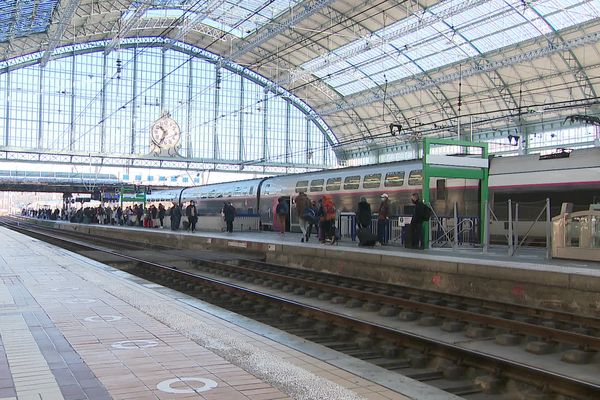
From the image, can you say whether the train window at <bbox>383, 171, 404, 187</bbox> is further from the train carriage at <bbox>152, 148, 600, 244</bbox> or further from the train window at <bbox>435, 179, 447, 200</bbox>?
the train window at <bbox>435, 179, 447, 200</bbox>

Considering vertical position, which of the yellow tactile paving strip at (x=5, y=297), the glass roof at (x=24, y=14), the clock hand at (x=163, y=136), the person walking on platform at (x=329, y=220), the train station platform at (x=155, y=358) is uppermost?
the glass roof at (x=24, y=14)

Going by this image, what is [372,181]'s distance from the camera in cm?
2542

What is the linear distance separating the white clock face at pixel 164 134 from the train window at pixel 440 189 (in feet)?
87.9

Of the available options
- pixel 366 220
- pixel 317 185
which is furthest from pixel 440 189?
pixel 317 185

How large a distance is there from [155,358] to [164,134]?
3965 centimetres

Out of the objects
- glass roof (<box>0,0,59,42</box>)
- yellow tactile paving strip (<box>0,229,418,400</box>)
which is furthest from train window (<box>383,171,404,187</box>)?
glass roof (<box>0,0,59,42</box>)

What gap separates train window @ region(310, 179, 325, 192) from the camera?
1152 inches

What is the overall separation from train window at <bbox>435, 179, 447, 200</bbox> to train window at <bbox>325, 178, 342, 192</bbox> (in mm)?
6514

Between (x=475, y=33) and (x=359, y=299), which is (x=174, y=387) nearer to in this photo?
(x=359, y=299)

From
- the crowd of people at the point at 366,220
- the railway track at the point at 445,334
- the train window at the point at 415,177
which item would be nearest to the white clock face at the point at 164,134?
the crowd of people at the point at 366,220

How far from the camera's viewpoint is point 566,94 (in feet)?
154

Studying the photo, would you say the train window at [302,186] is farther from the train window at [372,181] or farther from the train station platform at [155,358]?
the train station platform at [155,358]

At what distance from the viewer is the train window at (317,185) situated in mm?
29266

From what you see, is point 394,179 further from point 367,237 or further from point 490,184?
point 367,237
